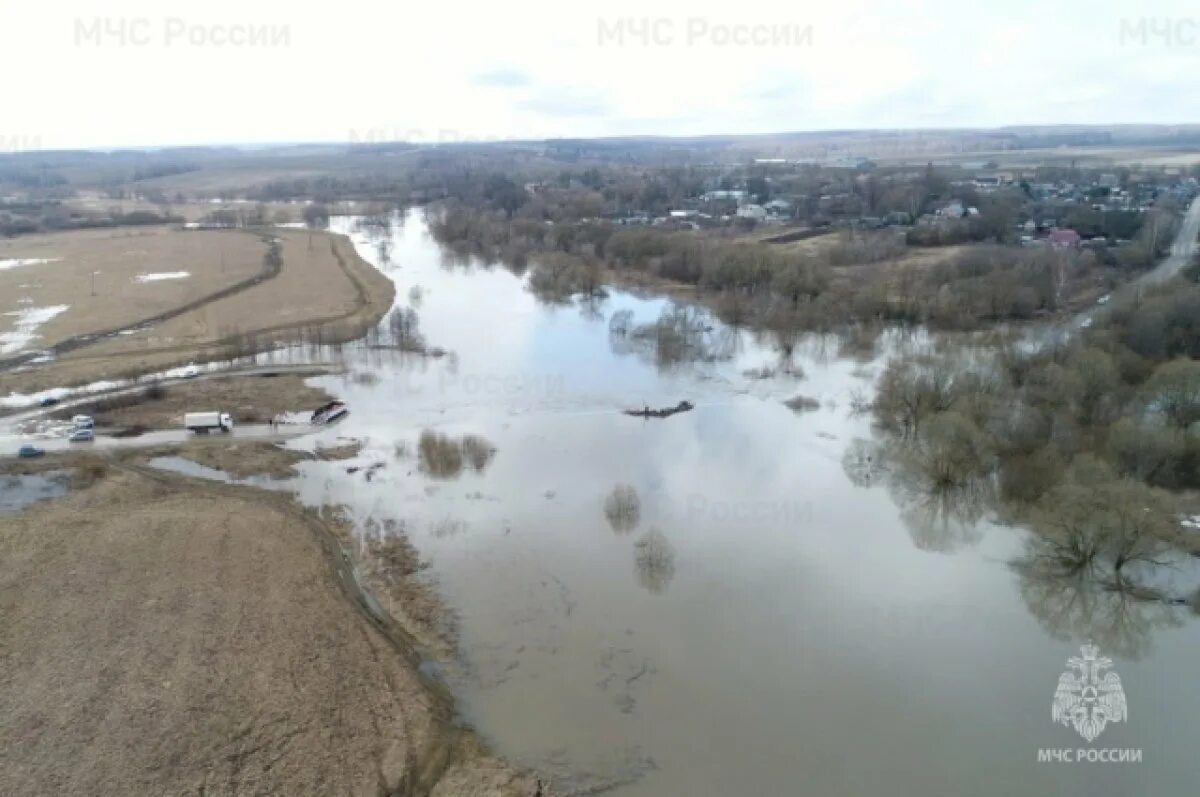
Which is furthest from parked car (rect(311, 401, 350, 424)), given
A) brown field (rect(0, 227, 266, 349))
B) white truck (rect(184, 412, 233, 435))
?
brown field (rect(0, 227, 266, 349))

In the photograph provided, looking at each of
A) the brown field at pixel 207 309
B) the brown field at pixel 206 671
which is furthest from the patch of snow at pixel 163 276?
the brown field at pixel 206 671

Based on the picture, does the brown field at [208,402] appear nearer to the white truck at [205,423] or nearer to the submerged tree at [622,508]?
the white truck at [205,423]

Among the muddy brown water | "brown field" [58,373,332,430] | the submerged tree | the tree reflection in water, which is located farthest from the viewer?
"brown field" [58,373,332,430]

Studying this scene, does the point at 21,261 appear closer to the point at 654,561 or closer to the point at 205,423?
the point at 205,423

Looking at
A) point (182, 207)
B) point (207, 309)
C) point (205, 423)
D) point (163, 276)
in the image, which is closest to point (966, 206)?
point (207, 309)

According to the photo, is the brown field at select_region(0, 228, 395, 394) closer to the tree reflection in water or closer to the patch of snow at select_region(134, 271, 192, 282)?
the patch of snow at select_region(134, 271, 192, 282)

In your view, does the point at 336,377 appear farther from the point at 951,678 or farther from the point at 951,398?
the point at 951,678

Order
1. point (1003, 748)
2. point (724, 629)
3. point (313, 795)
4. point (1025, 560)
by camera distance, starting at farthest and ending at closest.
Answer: point (1025, 560), point (724, 629), point (1003, 748), point (313, 795)

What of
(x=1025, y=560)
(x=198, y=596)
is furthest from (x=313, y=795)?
(x=1025, y=560)
